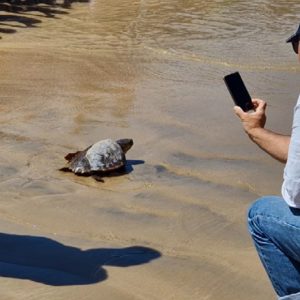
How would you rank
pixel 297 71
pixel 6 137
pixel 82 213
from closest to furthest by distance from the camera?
pixel 82 213, pixel 6 137, pixel 297 71

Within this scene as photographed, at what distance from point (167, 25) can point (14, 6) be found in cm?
356

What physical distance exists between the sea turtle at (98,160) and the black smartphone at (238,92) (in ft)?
9.20

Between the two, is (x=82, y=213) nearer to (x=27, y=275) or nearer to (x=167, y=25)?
(x=27, y=275)

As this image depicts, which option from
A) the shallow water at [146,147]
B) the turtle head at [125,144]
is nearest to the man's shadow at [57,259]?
the shallow water at [146,147]

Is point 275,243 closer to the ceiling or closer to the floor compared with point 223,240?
closer to the ceiling

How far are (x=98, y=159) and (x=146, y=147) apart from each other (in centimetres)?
82

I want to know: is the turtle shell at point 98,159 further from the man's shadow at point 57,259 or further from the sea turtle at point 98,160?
the man's shadow at point 57,259

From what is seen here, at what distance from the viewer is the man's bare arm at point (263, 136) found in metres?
3.16

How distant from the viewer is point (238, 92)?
3320 mm

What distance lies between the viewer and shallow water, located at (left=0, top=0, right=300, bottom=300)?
432 cm

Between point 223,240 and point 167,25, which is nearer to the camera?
point 223,240

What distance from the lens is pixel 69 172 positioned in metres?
6.11

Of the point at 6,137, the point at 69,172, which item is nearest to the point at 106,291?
the point at 69,172

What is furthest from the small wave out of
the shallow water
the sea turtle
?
the sea turtle
